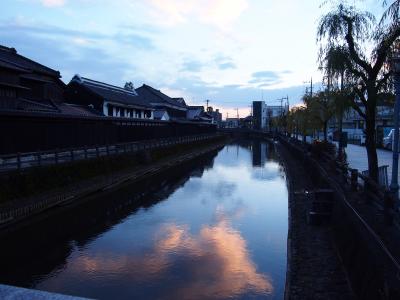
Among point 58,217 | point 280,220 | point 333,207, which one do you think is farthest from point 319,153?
point 58,217

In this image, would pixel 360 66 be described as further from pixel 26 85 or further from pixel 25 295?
pixel 26 85

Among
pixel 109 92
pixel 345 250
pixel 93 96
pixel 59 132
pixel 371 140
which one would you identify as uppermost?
pixel 109 92

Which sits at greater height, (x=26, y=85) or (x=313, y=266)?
(x=26, y=85)

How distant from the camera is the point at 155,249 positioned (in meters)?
14.0

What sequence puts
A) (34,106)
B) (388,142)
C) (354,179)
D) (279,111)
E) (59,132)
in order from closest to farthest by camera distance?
(354,179), (59,132), (34,106), (388,142), (279,111)

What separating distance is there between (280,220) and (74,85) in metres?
34.9

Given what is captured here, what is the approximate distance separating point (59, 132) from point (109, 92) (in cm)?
2648

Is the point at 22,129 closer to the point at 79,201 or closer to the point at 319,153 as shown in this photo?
the point at 79,201

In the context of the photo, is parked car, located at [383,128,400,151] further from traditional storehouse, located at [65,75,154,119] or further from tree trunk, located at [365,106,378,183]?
tree trunk, located at [365,106,378,183]

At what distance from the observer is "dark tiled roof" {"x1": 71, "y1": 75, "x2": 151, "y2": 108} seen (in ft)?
152

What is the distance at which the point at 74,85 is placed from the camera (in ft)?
154

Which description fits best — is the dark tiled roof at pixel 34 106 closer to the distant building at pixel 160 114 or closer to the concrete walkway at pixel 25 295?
the concrete walkway at pixel 25 295

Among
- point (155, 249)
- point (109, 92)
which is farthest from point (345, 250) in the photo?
point (109, 92)

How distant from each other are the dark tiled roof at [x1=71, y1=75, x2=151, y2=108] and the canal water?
25.2 meters
